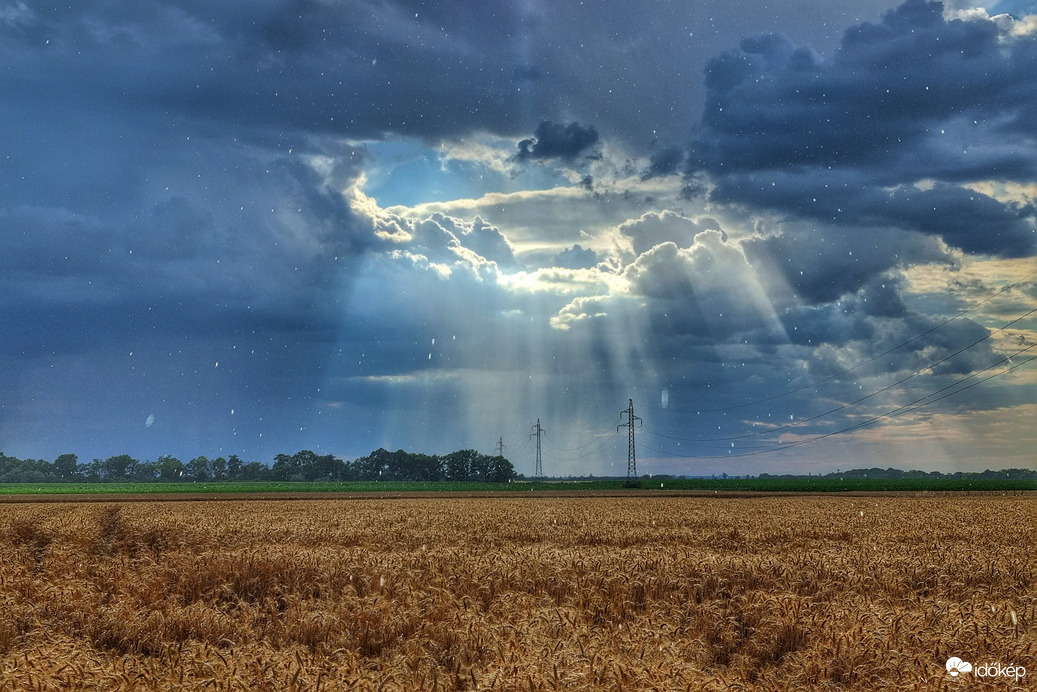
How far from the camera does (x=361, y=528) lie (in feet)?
78.1

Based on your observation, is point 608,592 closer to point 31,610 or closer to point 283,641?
point 283,641

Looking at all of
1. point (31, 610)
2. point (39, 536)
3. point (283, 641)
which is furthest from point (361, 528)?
point (283, 641)

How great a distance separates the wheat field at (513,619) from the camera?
6484 mm

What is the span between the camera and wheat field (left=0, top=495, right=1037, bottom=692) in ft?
21.3

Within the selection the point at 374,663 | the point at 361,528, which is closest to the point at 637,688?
the point at 374,663

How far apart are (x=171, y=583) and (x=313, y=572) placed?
2582mm

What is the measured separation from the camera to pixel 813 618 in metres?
8.79

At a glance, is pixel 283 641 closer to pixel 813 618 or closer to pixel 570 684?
pixel 570 684

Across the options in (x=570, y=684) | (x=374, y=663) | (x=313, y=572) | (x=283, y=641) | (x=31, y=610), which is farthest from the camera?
(x=313, y=572)

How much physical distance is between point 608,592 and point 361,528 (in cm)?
1491

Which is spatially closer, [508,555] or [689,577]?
[689,577]

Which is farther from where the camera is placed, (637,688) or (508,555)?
(508,555)

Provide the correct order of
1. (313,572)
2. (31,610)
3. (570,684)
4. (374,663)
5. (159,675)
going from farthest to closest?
(313,572)
(31,610)
(374,663)
(159,675)
(570,684)

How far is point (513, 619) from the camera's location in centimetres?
888
